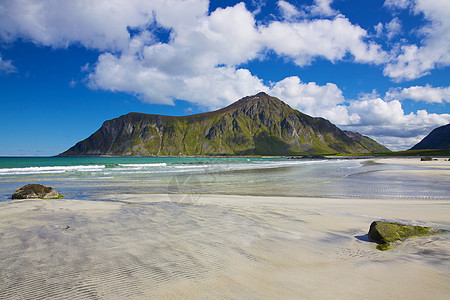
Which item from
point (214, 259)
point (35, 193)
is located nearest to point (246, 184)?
point (35, 193)

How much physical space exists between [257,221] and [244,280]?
468 cm

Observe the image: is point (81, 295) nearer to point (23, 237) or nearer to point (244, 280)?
point (244, 280)

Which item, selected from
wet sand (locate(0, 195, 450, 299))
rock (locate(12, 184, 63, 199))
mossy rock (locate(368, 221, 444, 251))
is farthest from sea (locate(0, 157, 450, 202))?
mossy rock (locate(368, 221, 444, 251))

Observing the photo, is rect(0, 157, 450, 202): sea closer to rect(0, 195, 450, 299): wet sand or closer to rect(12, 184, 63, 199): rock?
rect(12, 184, 63, 199): rock

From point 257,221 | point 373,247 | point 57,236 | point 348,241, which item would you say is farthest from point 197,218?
point 373,247

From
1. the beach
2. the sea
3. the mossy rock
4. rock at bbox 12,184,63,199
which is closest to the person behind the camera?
the beach

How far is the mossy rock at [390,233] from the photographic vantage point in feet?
21.0

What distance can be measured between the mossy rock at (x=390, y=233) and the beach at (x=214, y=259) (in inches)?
11.4

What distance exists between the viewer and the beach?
4.01 meters

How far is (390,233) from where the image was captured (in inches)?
258

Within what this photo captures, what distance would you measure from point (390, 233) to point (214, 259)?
475 centimetres

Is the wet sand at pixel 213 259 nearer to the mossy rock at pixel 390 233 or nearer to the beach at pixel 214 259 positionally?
the beach at pixel 214 259

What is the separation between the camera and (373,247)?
20.2ft

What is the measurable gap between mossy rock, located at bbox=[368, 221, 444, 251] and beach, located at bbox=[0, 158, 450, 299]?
0.29 m
